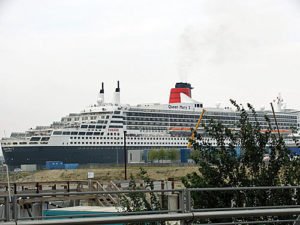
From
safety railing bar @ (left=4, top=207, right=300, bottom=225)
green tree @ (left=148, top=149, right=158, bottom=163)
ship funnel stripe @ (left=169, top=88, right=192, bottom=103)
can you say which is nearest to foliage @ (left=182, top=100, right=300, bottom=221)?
safety railing bar @ (left=4, top=207, right=300, bottom=225)

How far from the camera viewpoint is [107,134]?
301 ft

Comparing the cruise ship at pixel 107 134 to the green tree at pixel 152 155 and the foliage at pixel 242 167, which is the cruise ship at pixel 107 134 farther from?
the foliage at pixel 242 167

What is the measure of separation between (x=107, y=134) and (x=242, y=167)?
8049 cm

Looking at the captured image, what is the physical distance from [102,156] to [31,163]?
1021 cm

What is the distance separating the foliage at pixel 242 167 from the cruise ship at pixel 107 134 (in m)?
71.9

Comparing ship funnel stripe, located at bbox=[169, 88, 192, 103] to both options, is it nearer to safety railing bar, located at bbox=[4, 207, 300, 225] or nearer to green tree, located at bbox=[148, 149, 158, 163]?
green tree, located at bbox=[148, 149, 158, 163]

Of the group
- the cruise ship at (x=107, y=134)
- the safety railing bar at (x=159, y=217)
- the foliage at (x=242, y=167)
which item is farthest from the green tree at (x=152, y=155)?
the safety railing bar at (x=159, y=217)

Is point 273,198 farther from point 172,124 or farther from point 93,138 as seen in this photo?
point 172,124

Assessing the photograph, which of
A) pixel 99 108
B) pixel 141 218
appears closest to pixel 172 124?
pixel 99 108

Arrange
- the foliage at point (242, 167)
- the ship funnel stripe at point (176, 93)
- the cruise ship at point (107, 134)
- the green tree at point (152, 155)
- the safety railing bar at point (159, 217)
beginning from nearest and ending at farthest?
the safety railing bar at point (159, 217) < the foliage at point (242, 167) < the cruise ship at point (107, 134) < the green tree at point (152, 155) < the ship funnel stripe at point (176, 93)

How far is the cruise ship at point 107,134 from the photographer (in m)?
88.5

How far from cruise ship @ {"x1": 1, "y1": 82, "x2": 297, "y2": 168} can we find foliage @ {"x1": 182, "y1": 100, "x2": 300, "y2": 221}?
71.9m

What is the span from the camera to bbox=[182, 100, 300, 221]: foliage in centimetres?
1104

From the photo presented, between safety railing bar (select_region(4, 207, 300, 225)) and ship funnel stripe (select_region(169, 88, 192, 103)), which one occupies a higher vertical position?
ship funnel stripe (select_region(169, 88, 192, 103))
